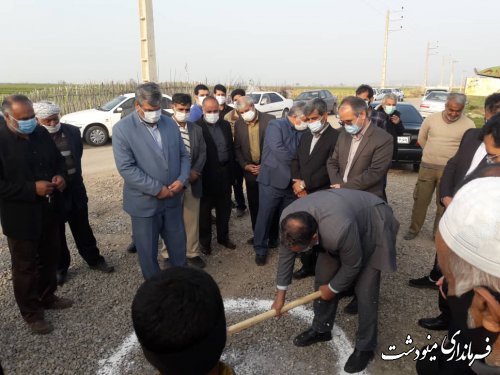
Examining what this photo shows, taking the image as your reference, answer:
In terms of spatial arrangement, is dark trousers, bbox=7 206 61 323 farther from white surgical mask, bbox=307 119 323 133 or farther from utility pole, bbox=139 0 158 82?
utility pole, bbox=139 0 158 82

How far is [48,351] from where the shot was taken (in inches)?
116

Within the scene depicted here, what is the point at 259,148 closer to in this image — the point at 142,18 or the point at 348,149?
the point at 348,149

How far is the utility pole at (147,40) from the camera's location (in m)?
9.04

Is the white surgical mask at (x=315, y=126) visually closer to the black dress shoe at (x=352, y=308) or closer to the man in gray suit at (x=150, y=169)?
the man in gray suit at (x=150, y=169)

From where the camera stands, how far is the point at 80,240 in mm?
4074

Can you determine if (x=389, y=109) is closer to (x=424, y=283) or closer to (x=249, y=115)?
(x=249, y=115)

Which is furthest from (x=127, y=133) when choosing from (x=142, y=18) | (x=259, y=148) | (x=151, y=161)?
(x=142, y=18)

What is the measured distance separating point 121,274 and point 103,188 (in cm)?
347

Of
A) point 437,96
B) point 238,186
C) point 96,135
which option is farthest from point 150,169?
point 437,96

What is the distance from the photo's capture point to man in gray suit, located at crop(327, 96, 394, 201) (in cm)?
359

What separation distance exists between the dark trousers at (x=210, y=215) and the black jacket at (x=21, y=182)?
191 centimetres

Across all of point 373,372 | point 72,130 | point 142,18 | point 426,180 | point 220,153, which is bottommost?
point 373,372

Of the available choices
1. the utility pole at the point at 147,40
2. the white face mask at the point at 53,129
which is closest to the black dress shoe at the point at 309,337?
the white face mask at the point at 53,129

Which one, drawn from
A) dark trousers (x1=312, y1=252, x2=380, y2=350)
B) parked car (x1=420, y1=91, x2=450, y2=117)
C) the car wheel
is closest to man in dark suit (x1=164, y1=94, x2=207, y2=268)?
dark trousers (x1=312, y1=252, x2=380, y2=350)
